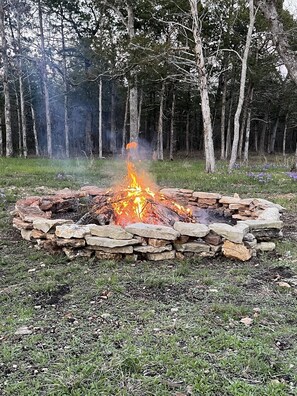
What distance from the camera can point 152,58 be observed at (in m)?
12.5

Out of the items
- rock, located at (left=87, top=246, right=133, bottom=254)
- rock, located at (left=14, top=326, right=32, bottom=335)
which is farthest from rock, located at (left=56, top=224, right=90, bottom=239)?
rock, located at (left=14, top=326, right=32, bottom=335)

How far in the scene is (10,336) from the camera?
246 centimetres

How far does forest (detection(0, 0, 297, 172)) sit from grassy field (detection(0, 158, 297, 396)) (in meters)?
9.46

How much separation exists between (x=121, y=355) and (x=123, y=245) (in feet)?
5.90

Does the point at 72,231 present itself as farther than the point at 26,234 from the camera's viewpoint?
No

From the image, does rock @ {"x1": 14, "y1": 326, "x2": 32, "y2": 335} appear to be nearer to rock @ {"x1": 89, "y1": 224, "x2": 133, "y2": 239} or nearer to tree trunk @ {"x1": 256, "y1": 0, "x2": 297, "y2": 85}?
rock @ {"x1": 89, "y1": 224, "x2": 133, "y2": 239}

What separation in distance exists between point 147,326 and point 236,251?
182 cm

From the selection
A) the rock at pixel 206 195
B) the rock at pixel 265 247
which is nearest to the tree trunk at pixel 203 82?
the rock at pixel 206 195

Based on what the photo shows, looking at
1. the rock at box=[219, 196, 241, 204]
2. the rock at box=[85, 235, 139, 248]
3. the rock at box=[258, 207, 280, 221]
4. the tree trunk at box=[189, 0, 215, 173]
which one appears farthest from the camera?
the tree trunk at box=[189, 0, 215, 173]

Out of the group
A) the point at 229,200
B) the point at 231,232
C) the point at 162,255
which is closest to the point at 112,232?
the point at 162,255

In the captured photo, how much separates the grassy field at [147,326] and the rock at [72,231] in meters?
0.29

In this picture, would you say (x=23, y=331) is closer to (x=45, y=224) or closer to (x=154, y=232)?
(x=154, y=232)

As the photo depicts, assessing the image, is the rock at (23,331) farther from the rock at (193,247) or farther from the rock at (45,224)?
the rock at (193,247)

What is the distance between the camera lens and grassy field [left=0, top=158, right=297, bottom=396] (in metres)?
1.99
